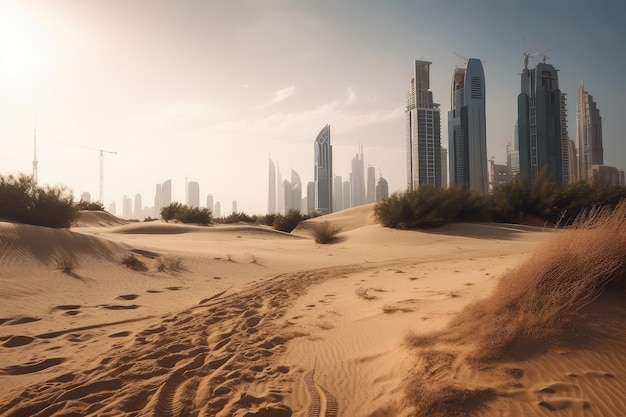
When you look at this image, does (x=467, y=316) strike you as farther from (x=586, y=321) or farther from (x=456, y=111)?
(x=456, y=111)

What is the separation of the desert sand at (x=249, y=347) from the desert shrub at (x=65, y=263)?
4.5 inches

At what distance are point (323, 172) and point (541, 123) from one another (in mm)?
40162

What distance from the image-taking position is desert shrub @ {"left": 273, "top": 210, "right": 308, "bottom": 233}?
27609mm

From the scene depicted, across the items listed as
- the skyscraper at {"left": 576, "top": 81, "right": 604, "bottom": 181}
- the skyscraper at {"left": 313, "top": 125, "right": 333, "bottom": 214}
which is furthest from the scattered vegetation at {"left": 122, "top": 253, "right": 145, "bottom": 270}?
the skyscraper at {"left": 576, "top": 81, "right": 604, "bottom": 181}

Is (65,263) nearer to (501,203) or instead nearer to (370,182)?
(501,203)

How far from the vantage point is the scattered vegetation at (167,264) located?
29.4 feet

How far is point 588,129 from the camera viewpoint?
71125 mm

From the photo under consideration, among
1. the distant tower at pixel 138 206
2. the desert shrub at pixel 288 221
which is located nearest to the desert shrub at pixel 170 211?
the desert shrub at pixel 288 221

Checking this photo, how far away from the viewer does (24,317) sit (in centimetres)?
486

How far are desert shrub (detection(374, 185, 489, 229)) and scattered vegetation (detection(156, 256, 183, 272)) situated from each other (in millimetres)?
12277

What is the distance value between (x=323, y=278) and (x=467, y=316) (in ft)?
17.8

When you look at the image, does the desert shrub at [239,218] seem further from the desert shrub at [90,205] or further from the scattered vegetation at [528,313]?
the scattered vegetation at [528,313]

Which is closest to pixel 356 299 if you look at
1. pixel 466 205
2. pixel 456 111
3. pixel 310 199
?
pixel 466 205

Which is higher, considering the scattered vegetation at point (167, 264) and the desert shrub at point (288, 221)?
the desert shrub at point (288, 221)
